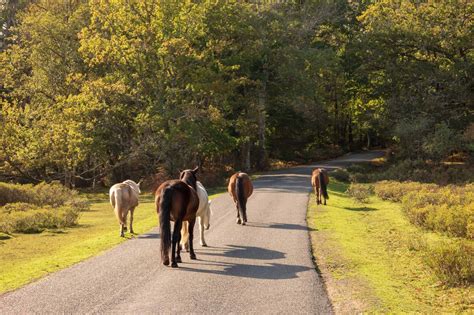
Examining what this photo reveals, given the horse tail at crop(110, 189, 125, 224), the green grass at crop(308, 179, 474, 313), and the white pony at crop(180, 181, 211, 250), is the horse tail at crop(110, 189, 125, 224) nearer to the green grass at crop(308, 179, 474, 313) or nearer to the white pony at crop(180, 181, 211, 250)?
the white pony at crop(180, 181, 211, 250)

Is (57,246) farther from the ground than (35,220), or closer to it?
closer to it

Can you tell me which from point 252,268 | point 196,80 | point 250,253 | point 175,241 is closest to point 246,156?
point 196,80

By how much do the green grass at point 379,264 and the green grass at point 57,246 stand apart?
21.3 ft

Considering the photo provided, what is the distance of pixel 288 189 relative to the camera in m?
31.1

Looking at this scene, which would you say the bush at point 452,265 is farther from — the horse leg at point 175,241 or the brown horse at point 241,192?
the brown horse at point 241,192

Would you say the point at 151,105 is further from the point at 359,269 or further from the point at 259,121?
the point at 359,269

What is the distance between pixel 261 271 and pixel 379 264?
3.45m

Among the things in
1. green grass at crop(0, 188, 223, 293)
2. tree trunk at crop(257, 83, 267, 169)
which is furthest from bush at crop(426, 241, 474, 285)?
tree trunk at crop(257, 83, 267, 169)

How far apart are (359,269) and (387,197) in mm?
17742

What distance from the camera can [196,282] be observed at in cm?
1012

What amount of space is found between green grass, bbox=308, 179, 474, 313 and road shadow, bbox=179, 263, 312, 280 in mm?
787

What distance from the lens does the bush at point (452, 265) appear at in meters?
10.7

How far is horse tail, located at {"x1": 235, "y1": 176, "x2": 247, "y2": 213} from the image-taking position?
17.8m

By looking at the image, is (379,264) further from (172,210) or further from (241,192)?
(241,192)
